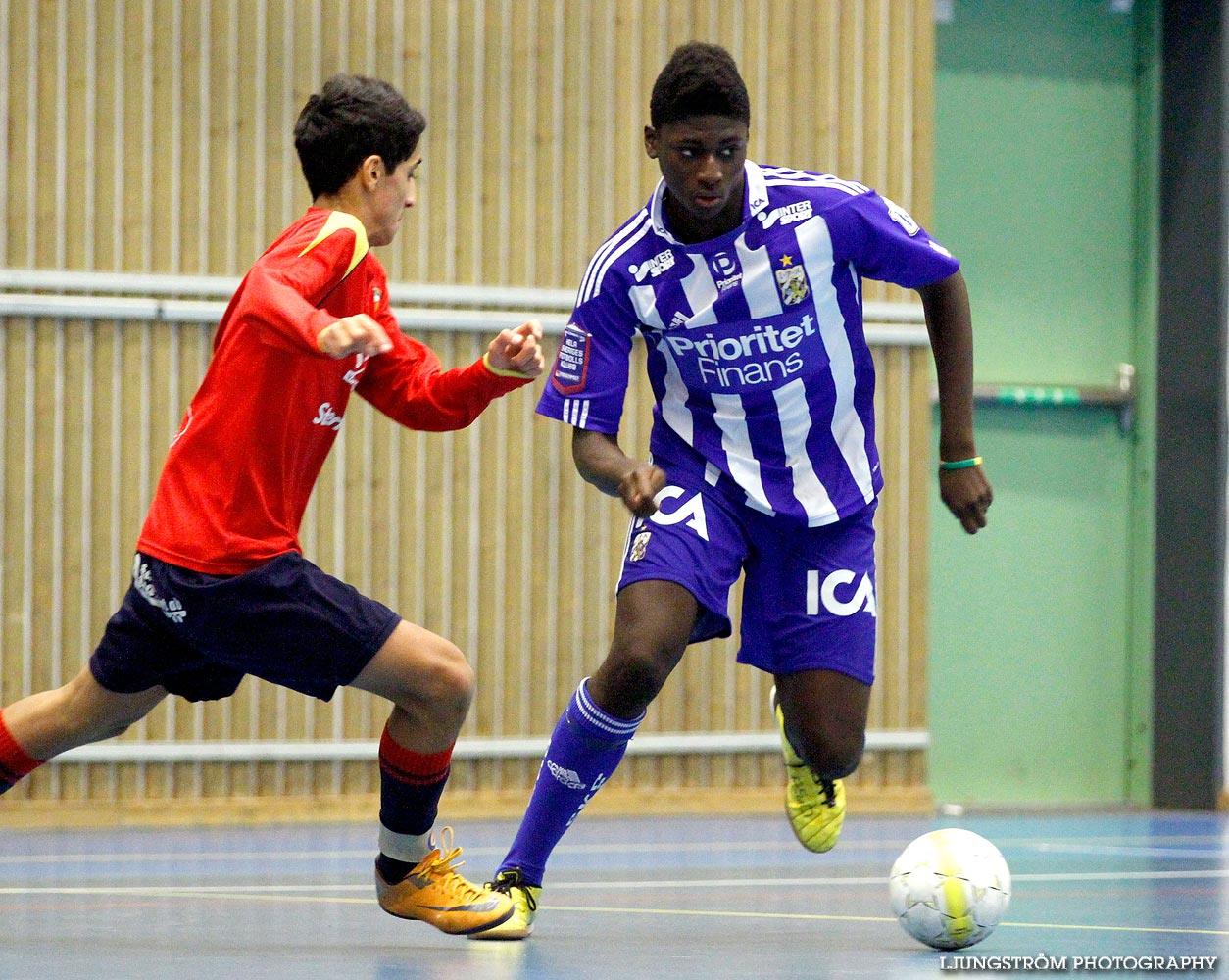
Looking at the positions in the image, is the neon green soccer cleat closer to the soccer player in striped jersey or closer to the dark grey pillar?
the soccer player in striped jersey

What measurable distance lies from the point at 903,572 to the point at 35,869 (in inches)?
172

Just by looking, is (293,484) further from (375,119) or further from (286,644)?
(375,119)

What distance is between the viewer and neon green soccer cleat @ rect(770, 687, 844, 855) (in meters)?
4.56

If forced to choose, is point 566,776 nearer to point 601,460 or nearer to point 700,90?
point 601,460

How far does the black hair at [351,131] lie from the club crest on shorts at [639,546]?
1005 millimetres

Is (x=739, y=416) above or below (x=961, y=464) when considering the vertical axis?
above

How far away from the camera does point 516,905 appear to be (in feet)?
12.6

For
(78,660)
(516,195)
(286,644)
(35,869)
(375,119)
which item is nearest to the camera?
(286,644)

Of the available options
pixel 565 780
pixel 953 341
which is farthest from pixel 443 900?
pixel 953 341

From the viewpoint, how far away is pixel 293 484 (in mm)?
3684

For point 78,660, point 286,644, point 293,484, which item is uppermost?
point 293,484

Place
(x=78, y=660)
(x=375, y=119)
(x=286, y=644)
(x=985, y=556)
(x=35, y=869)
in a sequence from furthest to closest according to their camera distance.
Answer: (x=985, y=556) → (x=78, y=660) → (x=35, y=869) → (x=375, y=119) → (x=286, y=644)

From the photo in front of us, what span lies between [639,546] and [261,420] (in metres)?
0.91

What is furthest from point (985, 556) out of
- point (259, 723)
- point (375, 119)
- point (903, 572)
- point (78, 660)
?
point (375, 119)
